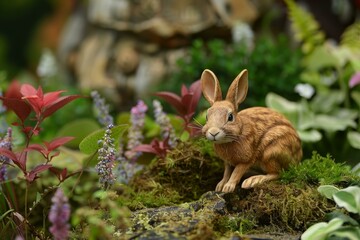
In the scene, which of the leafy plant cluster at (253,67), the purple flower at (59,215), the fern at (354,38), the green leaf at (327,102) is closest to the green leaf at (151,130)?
the leafy plant cluster at (253,67)

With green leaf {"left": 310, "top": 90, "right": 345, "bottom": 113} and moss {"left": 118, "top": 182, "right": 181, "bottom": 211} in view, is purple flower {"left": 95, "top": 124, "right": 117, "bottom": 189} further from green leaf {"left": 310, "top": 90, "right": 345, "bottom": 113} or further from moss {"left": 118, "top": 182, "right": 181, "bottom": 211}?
green leaf {"left": 310, "top": 90, "right": 345, "bottom": 113}

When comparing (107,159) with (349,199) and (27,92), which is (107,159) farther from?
(349,199)

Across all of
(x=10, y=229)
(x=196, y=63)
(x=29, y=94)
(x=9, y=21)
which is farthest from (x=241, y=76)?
(x=9, y=21)

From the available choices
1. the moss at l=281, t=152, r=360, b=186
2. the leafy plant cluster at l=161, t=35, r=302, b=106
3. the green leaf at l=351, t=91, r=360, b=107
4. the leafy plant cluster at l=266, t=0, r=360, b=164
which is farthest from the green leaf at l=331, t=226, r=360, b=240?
the leafy plant cluster at l=161, t=35, r=302, b=106

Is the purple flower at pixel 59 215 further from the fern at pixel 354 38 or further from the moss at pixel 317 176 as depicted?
the fern at pixel 354 38

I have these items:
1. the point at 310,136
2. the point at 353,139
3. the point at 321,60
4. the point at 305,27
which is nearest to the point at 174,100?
the point at 310,136

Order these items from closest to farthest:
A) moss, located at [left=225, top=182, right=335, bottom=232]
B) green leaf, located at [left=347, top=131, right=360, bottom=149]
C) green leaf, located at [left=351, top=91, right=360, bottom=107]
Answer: moss, located at [left=225, top=182, right=335, bottom=232] < green leaf, located at [left=347, top=131, right=360, bottom=149] < green leaf, located at [left=351, top=91, right=360, bottom=107]
